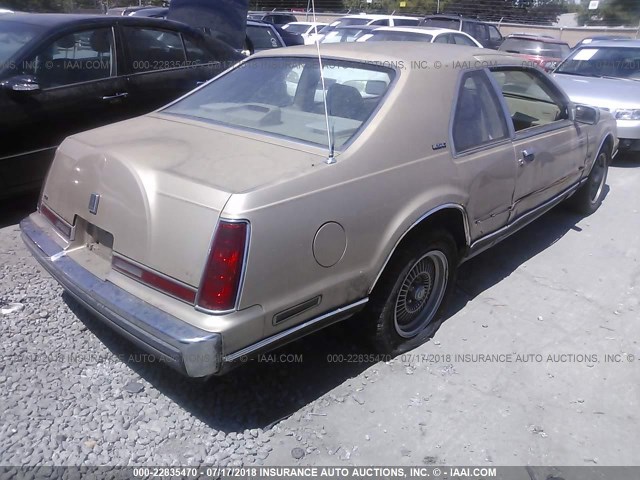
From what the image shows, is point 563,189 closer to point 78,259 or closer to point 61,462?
point 78,259

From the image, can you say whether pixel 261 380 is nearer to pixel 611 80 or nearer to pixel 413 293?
pixel 413 293

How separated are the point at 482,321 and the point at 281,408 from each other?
61.5 inches

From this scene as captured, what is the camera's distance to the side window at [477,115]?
343cm

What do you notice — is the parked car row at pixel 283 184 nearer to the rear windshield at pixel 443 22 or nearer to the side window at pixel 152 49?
the side window at pixel 152 49

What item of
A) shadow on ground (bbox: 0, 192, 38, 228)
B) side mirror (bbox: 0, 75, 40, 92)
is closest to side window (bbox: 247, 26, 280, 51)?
shadow on ground (bbox: 0, 192, 38, 228)

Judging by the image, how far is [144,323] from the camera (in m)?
2.45

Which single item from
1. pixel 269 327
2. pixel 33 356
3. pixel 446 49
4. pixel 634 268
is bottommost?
pixel 634 268

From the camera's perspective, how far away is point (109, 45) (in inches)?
207

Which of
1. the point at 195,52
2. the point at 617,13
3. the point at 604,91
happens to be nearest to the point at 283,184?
the point at 195,52

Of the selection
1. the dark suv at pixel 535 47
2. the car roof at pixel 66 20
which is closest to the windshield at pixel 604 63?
the car roof at pixel 66 20

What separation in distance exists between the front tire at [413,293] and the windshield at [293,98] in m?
0.72

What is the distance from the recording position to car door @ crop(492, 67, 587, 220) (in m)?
3.99

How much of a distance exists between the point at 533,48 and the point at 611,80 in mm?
8756

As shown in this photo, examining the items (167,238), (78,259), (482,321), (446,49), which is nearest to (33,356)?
(78,259)
